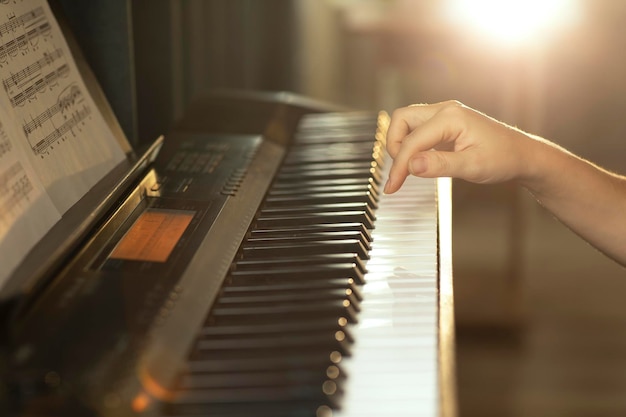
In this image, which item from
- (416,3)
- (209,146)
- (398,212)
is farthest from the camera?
(416,3)

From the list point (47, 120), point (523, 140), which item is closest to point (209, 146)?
point (47, 120)

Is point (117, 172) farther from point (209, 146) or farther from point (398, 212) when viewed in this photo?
point (398, 212)

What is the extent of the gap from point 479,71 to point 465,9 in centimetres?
52

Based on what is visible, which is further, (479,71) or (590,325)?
(479,71)

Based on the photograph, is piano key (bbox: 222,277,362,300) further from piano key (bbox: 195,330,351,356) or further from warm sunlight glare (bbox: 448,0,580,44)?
warm sunlight glare (bbox: 448,0,580,44)

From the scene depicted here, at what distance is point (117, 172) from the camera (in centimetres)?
129

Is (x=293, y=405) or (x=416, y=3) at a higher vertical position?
(x=293, y=405)

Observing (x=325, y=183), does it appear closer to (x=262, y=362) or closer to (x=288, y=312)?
(x=288, y=312)

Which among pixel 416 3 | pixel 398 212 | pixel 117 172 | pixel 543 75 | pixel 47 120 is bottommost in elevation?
pixel 543 75

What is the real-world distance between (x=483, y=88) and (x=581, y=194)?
3213 millimetres

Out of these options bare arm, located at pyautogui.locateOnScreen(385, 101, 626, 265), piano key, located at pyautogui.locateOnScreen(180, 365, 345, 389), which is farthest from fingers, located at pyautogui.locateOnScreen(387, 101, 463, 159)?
piano key, located at pyautogui.locateOnScreen(180, 365, 345, 389)

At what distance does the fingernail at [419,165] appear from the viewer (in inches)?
46.0

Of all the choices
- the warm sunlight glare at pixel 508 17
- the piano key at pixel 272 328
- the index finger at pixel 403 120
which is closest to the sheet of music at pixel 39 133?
the piano key at pixel 272 328

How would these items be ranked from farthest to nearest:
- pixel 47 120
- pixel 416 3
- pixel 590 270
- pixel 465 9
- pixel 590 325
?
pixel 416 3, pixel 465 9, pixel 590 270, pixel 590 325, pixel 47 120
